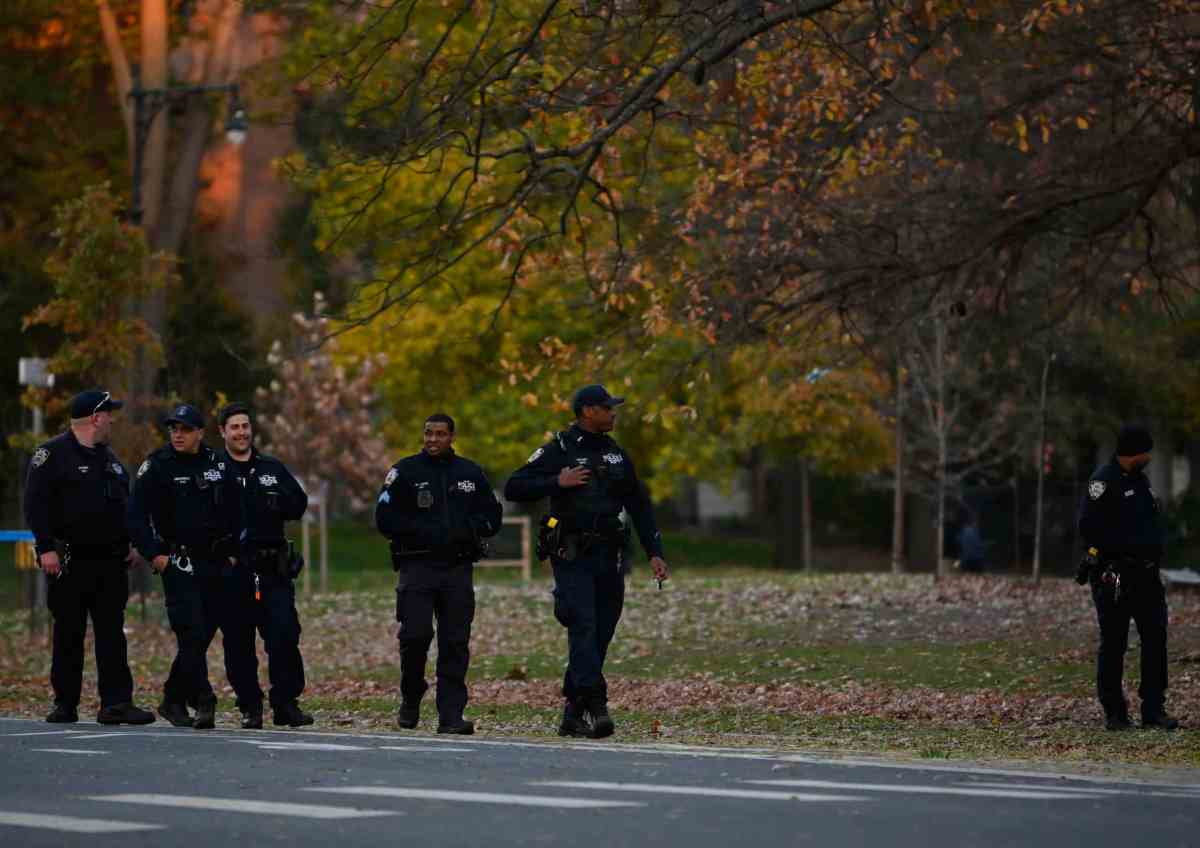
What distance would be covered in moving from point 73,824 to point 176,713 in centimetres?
585

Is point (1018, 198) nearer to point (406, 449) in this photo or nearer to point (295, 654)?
point (295, 654)

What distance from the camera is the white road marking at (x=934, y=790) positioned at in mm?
9344

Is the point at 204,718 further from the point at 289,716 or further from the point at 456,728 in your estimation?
the point at 456,728

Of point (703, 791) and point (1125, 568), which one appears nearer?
point (703, 791)

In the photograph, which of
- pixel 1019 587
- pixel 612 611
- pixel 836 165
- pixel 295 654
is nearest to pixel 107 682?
pixel 295 654

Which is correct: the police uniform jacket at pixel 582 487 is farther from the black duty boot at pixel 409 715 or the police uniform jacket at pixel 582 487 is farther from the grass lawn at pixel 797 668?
the black duty boot at pixel 409 715

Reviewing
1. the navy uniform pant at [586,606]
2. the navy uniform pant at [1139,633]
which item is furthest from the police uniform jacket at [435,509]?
the navy uniform pant at [1139,633]

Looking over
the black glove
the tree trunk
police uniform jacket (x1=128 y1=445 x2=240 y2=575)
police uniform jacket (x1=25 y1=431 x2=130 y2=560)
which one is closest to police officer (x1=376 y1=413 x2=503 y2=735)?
police uniform jacket (x1=128 y1=445 x2=240 y2=575)

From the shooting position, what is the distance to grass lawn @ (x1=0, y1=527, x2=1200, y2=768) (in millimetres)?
14648

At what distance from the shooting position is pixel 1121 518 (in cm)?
1470

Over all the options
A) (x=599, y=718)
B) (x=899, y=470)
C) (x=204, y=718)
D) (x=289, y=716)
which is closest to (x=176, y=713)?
(x=204, y=718)

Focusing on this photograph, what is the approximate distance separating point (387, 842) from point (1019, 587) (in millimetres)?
22124

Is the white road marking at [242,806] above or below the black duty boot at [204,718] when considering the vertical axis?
above

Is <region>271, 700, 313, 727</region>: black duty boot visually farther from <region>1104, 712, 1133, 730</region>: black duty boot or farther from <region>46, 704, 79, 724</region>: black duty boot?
<region>1104, 712, 1133, 730</region>: black duty boot
